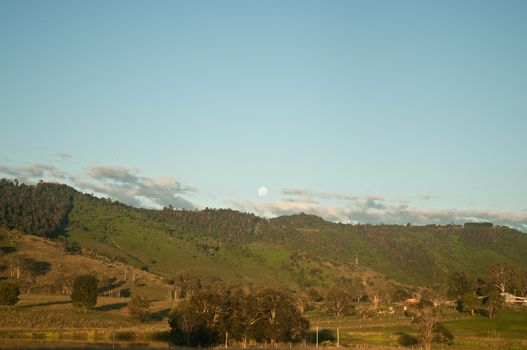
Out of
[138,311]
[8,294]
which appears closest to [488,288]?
[138,311]

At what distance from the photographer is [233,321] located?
84.8m

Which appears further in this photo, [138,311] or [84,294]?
[84,294]

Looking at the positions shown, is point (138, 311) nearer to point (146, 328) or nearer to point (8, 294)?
point (146, 328)

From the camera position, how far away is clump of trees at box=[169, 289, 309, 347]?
274 ft

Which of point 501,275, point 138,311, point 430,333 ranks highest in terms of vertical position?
point 501,275

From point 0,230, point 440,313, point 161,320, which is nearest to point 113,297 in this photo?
point 161,320

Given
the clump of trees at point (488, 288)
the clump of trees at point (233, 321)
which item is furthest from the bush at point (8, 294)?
the clump of trees at point (488, 288)

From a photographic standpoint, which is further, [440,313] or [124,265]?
[124,265]

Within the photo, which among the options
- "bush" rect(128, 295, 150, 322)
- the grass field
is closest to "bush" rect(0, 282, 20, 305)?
the grass field

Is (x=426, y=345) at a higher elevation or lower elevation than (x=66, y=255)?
lower

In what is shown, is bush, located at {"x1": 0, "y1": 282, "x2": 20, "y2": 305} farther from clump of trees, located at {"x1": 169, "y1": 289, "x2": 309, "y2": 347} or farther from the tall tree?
the tall tree

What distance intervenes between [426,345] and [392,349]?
9837 mm

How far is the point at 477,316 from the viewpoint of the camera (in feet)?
458

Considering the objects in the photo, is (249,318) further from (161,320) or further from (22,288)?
(22,288)
